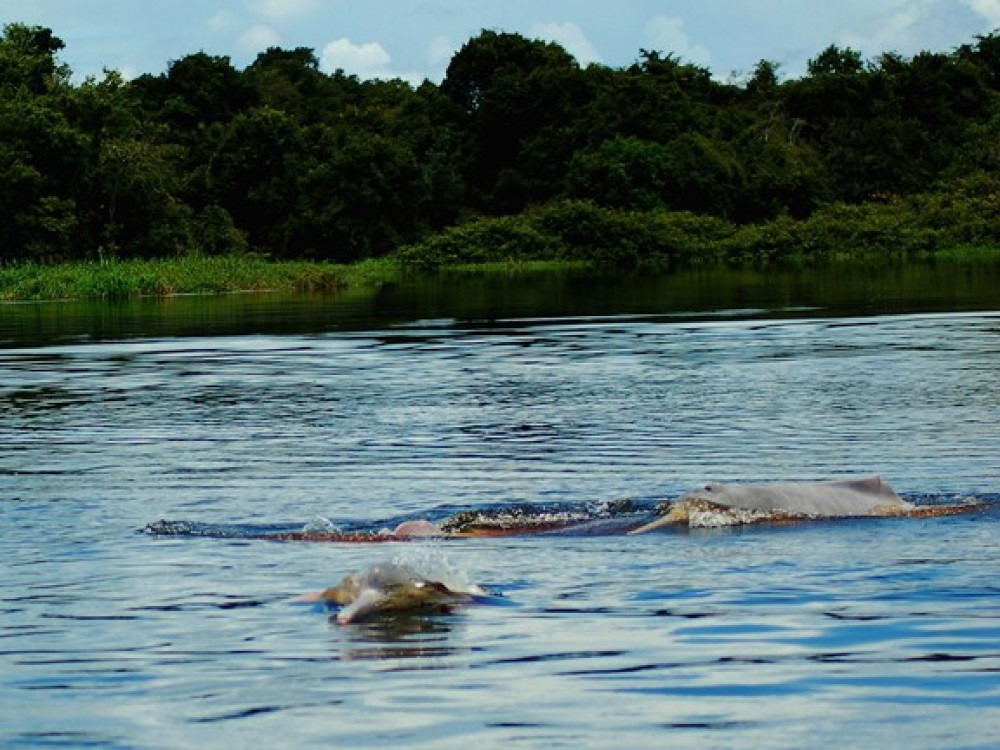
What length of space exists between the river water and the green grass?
26.8 meters

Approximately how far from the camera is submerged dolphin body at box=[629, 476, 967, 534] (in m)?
11.5

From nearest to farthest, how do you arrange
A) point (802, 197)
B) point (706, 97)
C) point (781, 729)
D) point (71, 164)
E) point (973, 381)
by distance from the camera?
point (781, 729)
point (973, 381)
point (71, 164)
point (802, 197)
point (706, 97)

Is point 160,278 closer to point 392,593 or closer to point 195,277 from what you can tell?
point 195,277

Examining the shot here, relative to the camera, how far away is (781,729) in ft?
22.4

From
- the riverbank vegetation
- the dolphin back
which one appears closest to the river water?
the dolphin back

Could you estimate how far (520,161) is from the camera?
88062 mm

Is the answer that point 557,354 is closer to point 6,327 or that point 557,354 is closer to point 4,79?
point 6,327

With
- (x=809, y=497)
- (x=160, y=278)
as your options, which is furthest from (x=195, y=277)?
(x=809, y=497)

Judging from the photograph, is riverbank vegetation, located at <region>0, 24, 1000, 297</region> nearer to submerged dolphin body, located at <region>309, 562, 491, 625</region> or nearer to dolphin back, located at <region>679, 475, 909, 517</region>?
dolphin back, located at <region>679, 475, 909, 517</region>

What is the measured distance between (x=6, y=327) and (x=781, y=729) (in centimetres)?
3327

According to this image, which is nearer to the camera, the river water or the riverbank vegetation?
the river water

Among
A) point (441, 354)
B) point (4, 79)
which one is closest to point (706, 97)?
point (4, 79)

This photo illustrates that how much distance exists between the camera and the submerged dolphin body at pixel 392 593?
8977 millimetres

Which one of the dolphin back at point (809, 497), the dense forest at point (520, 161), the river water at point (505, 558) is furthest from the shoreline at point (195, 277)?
the dolphin back at point (809, 497)
